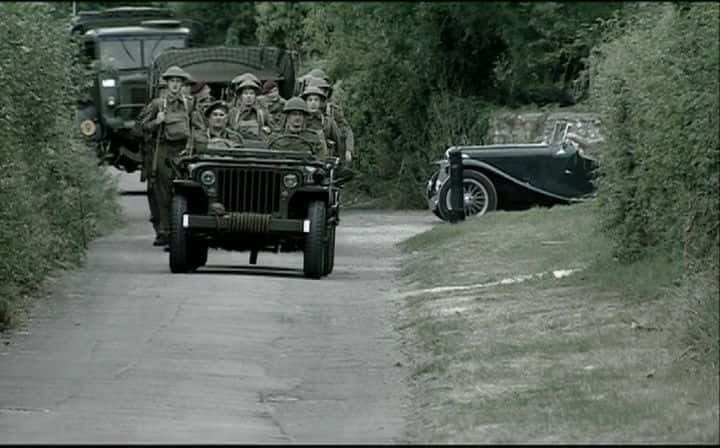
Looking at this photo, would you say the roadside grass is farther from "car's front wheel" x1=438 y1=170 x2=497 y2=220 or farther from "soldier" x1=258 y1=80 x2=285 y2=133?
"car's front wheel" x1=438 y1=170 x2=497 y2=220

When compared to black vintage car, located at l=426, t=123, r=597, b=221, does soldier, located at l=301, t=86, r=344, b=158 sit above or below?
above

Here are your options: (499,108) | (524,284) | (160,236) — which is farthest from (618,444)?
(499,108)

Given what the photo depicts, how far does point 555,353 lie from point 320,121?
340 inches

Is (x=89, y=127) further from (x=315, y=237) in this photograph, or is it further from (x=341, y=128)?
(x=315, y=237)

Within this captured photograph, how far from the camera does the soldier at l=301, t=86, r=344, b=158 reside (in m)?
21.8

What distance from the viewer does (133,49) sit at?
116 feet

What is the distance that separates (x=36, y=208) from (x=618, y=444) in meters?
10.7

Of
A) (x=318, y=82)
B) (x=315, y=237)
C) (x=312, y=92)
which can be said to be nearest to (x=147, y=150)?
(x=318, y=82)

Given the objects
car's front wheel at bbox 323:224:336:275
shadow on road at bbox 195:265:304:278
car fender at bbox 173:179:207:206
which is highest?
car fender at bbox 173:179:207:206

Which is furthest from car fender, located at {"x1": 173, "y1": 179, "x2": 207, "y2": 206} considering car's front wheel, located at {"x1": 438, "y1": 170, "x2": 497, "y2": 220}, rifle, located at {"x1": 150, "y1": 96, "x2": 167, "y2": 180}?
car's front wheel, located at {"x1": 438, "y1": 170, "x2": 497, "y2": 220}

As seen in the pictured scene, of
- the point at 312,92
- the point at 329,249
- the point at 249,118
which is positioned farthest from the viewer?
the point at 249,118

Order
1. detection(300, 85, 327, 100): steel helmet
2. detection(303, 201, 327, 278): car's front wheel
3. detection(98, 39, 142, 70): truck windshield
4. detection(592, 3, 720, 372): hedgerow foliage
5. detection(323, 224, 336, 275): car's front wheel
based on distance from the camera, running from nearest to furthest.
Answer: detection(592, 3, 720, 372): hedgerow foliage → detection(303, 201, 327, 278): car's front wheel → detection(323, 224, 336, 275): car's front wheel → detection(300, 85, 327, 100): steel helmet → detection(98, 39, 142, 70): truck windshield

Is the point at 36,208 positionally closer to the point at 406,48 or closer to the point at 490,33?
the point at 490,33

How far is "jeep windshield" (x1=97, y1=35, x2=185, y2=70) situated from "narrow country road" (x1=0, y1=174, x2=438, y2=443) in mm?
13016
